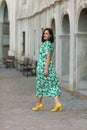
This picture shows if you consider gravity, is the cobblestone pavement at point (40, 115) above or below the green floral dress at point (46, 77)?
below

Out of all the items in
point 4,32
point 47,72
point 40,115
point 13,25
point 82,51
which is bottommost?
point 40,115

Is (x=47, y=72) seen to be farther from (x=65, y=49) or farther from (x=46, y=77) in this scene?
(x=65, y=49)

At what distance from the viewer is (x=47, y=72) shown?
10484 mm

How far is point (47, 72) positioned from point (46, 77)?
0.17m

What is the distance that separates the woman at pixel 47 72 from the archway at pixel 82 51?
4287 mm

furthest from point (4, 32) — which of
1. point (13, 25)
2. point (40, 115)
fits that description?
point (40, 115)

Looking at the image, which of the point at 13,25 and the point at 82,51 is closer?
the point at 82,51

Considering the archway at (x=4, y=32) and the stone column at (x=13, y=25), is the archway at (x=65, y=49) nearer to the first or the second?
the stone column at (x=13, y=25)

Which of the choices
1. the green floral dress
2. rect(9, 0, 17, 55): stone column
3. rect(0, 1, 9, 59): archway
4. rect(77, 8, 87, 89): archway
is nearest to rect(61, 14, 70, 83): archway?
rect(77, 8, 87, 89): archway

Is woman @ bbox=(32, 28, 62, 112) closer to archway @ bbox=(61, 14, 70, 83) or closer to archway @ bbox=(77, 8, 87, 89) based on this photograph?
archway @ bbox=(77, 8, 87, 89)

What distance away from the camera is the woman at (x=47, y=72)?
1050 centimetres

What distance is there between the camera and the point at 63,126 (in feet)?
28.4

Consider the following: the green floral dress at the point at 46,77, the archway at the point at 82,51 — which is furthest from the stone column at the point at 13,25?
the green floral dress at the point at 46,77

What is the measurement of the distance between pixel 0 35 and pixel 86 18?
904 inches
